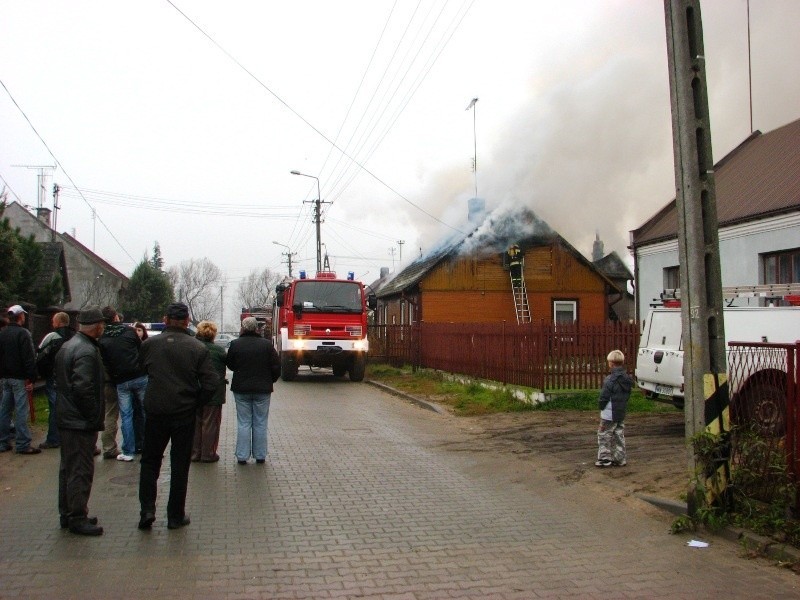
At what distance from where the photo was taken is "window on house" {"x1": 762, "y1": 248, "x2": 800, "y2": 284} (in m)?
17.1

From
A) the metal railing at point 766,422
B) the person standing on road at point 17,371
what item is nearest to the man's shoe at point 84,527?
the person standing on road at point 17,371

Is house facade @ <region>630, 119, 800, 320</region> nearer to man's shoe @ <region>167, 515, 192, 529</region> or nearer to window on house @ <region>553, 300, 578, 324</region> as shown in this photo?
window on house @ <region>553, 300, 578, 324</region>

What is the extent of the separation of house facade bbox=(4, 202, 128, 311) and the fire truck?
3318 centimetres

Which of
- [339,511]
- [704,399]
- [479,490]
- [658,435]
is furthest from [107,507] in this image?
[658,435]

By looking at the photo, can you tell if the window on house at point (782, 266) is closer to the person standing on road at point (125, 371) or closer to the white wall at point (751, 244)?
the white wall at point (751, 244)

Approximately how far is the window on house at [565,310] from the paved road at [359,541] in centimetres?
2354

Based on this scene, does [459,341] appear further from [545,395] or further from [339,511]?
[339,511]

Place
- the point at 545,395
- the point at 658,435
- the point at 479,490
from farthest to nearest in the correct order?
1. the point at 545,395
2. the point at 658,435
3. the point at 479,490

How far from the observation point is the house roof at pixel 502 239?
2895 centimetres

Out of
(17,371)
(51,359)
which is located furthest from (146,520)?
(17,371)

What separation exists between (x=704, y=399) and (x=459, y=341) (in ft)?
45.4

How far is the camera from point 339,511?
270 inches

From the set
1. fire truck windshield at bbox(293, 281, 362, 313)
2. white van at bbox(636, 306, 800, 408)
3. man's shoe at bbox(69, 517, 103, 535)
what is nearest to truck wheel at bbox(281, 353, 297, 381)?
fire truck windshield at bbox(293, 281, 362, 313)

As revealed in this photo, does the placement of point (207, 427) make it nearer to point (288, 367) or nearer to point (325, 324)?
point (325, 324)
